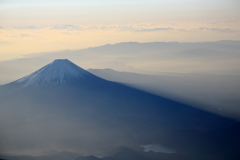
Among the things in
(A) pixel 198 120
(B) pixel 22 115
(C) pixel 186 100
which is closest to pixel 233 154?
(A) pixel 198 120

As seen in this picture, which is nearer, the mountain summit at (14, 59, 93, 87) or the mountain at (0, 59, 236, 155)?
the mountain at (0, 59, 236, 155)

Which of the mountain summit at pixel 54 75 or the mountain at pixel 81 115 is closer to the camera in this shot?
the mountain at pixel 81 115

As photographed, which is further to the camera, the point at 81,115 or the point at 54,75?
the point at 54,75

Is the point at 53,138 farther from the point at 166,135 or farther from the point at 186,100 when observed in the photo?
the point at 186,100

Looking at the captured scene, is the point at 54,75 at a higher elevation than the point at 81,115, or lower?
higher

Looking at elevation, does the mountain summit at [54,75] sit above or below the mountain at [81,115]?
above

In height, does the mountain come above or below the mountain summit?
below
